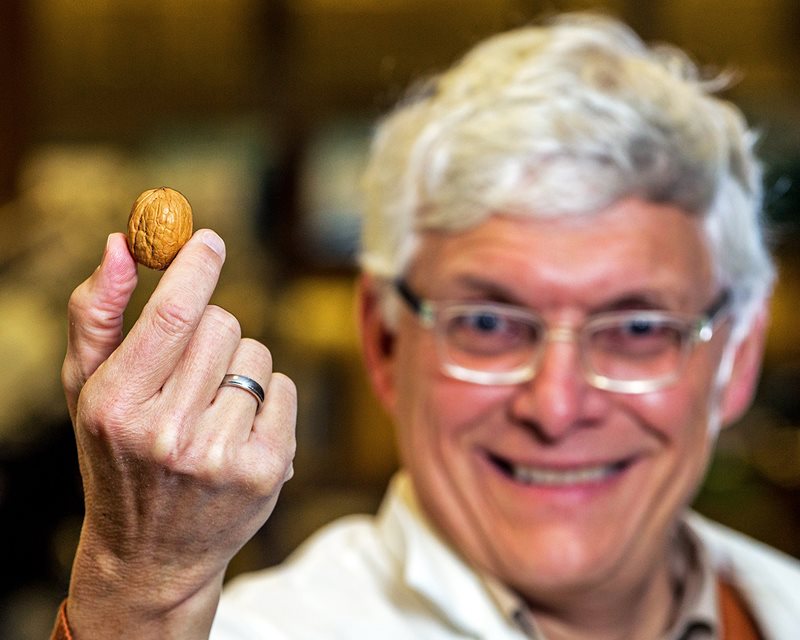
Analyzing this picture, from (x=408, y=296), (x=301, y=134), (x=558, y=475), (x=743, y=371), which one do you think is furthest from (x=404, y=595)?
(x=301, y=134)

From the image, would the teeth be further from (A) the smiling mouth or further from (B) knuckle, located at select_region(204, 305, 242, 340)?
Answer: (B) knuckle, located at select_region(204, 305, 242, 340)

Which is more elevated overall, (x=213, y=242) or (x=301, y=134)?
(x=213, y=242)

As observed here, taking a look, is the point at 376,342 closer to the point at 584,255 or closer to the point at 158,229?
the point at 584,255

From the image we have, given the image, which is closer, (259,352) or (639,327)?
(259,352)

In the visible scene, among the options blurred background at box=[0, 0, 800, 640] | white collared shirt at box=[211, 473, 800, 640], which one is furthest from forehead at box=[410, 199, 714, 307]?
blurred background at box=[0, 0, 800, 640]

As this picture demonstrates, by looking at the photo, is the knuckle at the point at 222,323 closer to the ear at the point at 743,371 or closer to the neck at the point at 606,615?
the neck at the point at 606,615

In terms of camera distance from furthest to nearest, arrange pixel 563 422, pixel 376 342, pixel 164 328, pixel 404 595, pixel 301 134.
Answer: pixel 301 134 → pixel 376 342 → pixel 404 595 → pixel 563 422 → pixel 164 328

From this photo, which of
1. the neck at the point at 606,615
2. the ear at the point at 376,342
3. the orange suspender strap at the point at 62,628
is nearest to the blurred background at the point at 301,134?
the ear at the point at 376,342

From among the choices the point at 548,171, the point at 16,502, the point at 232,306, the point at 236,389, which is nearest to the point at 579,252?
the point at 548,171
